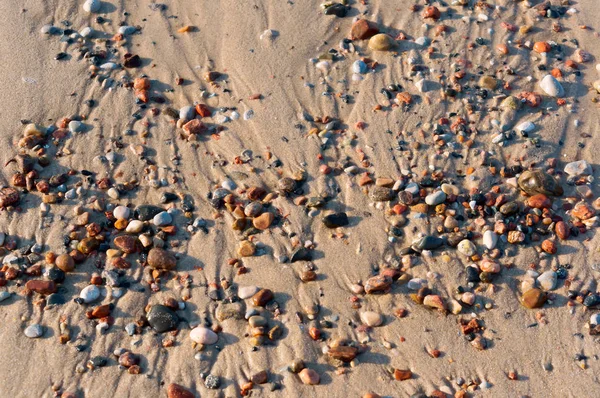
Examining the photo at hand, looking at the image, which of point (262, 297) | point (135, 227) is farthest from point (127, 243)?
point (262, 297)

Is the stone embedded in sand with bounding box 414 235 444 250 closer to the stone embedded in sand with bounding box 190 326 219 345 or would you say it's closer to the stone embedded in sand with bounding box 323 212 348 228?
the stone embedded in sand with bounding box 323 212 348 228

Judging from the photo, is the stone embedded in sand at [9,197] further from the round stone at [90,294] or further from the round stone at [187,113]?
the round stone at [187,113]

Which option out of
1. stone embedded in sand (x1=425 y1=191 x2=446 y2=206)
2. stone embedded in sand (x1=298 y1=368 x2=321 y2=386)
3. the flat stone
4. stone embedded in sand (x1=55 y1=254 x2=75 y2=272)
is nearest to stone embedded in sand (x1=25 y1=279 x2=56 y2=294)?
stone embedded in sand (x1=55 y1=254 x2=75 y2=272)

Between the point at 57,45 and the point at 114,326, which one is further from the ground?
the point at 57,45

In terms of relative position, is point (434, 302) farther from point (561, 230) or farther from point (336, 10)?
point (336, 10)

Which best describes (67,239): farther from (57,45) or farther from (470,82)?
(470,82)

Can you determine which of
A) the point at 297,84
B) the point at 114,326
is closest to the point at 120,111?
the point at 297,84
